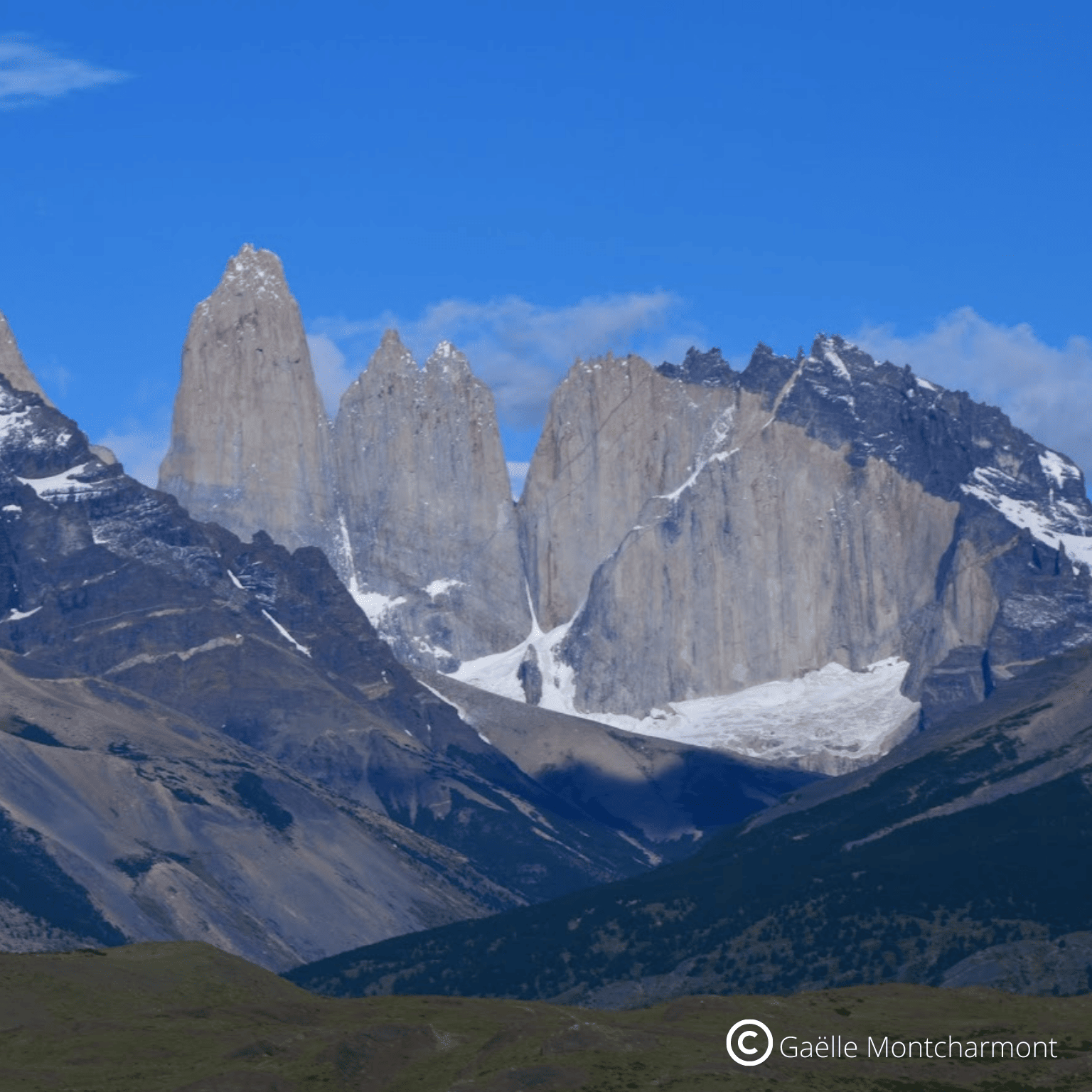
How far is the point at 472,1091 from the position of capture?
7869 inches

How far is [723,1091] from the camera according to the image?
656 ft

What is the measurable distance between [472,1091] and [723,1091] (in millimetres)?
16279

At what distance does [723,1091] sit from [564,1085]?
10.3 m

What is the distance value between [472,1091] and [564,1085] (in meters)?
5.98

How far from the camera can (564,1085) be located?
199750 millimetres
